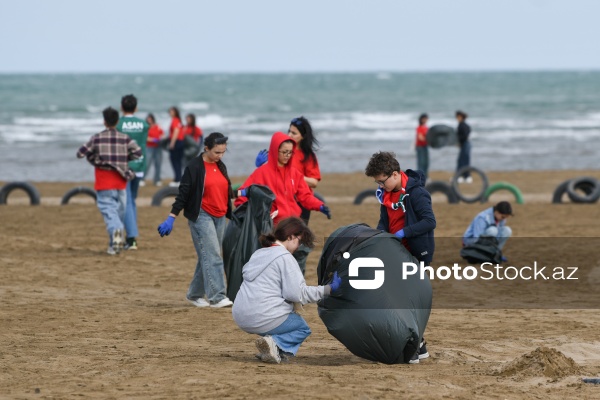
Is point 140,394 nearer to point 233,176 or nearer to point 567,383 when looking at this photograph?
point 567,383

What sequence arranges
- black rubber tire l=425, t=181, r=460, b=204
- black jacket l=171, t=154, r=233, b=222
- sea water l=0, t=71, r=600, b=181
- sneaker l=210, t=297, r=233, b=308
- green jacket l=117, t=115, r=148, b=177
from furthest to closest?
sea water l=0, t=71, r=600, b=181 < black rubber tire l=425, t=181, r=460, b=204 < green jacket l=117, t=115, r=148, b=177 < sneaker l=210, t=297, r=233, b=308 < black jacket l=171, t=154, r=233, b=222

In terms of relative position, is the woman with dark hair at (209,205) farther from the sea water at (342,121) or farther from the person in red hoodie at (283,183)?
the sea water at (342,121)

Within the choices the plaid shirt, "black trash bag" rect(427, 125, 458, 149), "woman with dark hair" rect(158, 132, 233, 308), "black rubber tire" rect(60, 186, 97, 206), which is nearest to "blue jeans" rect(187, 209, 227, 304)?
"woman with dark hair" rect(158, 132, 233, 308)

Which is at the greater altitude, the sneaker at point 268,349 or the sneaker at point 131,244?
the sneaker at point 131,244

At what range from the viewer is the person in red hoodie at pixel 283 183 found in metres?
8.91

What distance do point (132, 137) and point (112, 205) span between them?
922 millimetres

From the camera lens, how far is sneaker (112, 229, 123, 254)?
41.3 feet

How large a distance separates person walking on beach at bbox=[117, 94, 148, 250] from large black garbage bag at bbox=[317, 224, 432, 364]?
5.67 metres

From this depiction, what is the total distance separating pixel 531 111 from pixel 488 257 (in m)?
49.5

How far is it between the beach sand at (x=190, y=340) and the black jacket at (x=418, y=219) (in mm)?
815

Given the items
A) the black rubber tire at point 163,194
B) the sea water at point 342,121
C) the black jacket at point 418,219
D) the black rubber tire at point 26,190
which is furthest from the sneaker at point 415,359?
the sea water at point 342,121

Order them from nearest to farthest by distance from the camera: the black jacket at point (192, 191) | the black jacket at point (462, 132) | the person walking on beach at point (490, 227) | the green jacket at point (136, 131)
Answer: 1. the black jacket at point (192, 191)
2. the person walking on beach at point (490, 227)
3. the green jacket at point (136, 131)
4. the black jacket at point (462, 132)

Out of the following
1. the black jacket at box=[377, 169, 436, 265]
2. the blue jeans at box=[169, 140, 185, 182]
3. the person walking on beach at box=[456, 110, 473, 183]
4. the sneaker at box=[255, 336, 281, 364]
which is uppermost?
the person walking on beach at box=[456, 110, 473, 183]

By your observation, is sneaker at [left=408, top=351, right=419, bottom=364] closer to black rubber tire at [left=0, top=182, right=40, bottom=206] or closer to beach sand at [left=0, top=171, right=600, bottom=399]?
beach sand at [left=0, top=171, right=600, bottom=399]
